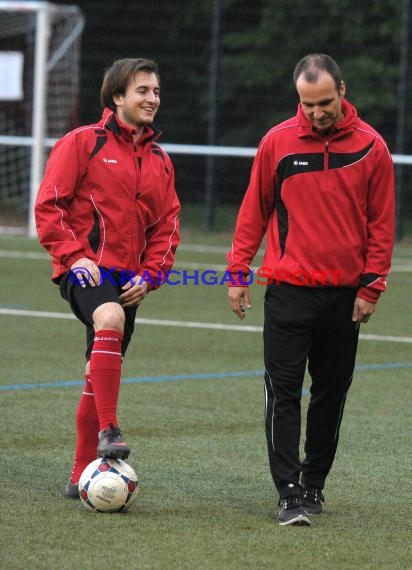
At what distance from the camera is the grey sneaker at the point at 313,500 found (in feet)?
18.3

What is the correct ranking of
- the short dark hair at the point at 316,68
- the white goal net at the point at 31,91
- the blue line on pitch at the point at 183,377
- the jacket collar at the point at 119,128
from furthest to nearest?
the white goal net at the point at 31,91 < the blue line on pitch at the point at 183,377 < the jacket collar at the point at 119,128 < the short dark hair at the point at 316,68

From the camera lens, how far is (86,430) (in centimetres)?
587

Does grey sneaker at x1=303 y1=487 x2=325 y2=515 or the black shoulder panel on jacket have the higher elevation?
the black shoulder panel on jacket

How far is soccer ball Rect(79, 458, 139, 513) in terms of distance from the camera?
5.43 meters

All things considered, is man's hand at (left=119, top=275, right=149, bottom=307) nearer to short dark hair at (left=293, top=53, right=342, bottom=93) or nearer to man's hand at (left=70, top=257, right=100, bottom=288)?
man's hand at (left=70, top=257, right=100, bottom=288)

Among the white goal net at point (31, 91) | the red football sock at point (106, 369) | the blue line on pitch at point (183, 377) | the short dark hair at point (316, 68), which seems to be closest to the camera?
the short dark hair at point (316, 68)

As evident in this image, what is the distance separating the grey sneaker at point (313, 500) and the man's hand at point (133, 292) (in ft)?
3.42

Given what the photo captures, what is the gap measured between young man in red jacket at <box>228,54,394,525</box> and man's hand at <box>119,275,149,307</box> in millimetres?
532

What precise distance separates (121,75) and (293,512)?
1.94 meters

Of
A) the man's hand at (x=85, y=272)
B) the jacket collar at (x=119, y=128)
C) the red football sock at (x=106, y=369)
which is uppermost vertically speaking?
the jacket collar at (x=119, y=128)

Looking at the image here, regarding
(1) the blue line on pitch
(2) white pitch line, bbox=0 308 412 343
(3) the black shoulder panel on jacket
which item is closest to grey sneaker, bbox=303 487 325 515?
(3) the black shoulder panel on jacket

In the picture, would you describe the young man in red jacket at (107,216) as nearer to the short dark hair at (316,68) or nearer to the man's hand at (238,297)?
the man's hand at (238,297)

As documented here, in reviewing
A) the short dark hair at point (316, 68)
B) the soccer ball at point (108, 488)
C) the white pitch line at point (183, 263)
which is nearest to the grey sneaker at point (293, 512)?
the soccer ball at point (108, 488)

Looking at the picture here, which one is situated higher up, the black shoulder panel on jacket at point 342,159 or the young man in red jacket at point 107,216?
the black shoulder panel on jacket at point 342,159
